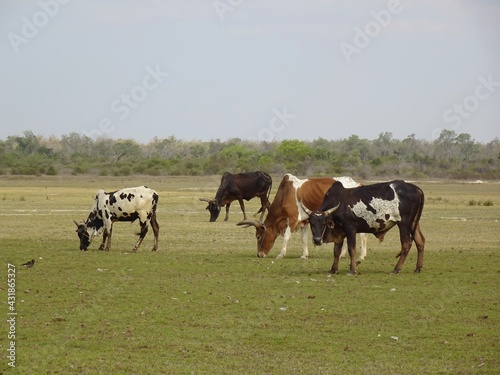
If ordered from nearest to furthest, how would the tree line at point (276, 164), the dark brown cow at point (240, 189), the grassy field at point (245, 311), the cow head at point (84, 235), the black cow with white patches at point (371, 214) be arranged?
1. the grassy field at point (245, 311)
2. the black cow with white patches at point (371, 214)
3. the cow head at point (84, 235)
4. the dark brown cow at point (240, 189)
5. the tree line at point (276, 164)

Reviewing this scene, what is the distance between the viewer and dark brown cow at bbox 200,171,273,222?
33.9 metres

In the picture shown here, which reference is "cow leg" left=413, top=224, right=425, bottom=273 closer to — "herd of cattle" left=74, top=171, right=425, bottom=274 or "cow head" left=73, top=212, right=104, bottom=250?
"herd of cattle" left=74, top=171, right=425, bottom=274

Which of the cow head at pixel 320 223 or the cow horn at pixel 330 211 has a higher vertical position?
the cow horn at pixel 330 211

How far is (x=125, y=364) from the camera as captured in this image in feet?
35.6

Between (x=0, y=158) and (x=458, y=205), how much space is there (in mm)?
69644

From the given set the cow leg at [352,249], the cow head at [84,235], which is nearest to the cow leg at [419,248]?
the cow leg at [352,249]

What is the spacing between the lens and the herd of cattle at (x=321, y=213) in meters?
17.9

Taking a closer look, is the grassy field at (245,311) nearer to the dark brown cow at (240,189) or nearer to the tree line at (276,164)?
the dark brown cow at (240,189)

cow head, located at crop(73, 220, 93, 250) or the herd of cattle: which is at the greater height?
the herd of cattle

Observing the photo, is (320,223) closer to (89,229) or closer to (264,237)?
(264,237)

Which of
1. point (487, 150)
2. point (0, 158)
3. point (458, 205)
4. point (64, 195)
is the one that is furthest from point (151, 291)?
point (487, 150)

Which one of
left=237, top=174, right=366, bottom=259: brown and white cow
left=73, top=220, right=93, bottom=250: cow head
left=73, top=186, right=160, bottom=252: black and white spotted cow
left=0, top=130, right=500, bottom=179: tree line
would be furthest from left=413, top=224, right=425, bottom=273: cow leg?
left=0, top=130, right=500, bottom=179: tree line

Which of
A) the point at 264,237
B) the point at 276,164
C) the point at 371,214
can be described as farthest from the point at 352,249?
the point at 276,164

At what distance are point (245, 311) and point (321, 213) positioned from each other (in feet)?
14.1
